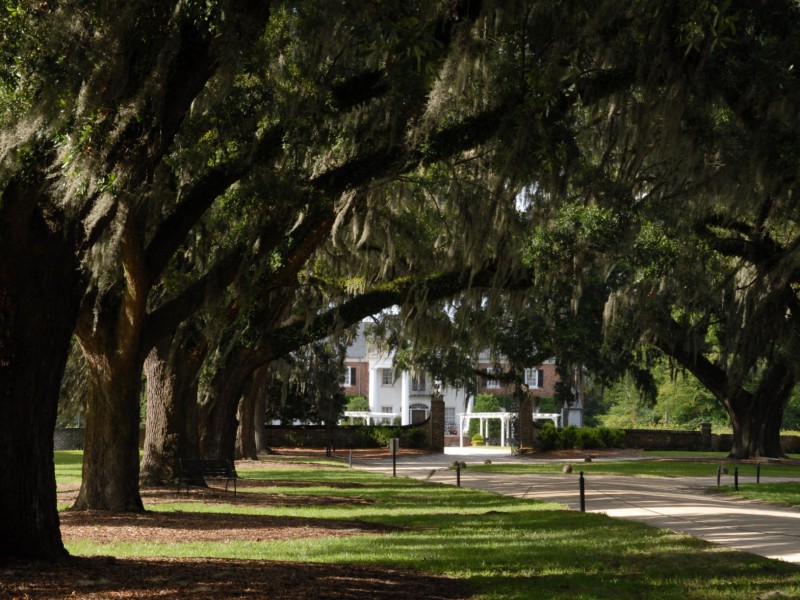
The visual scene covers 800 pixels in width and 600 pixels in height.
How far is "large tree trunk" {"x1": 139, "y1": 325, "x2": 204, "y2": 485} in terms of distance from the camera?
769 inches

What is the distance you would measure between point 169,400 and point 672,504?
9440 mm

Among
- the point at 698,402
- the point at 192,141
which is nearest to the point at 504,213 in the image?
the point at 192,141

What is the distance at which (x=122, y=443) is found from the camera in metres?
14.8

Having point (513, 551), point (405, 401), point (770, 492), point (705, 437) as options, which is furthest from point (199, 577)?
point (405, 401)

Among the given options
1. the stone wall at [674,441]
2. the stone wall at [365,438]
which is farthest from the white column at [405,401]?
the stone wall at [674,441]

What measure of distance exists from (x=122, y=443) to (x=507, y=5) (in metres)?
8.32

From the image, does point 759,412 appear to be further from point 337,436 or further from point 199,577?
point 199,577

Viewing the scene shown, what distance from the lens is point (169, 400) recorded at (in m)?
19.6

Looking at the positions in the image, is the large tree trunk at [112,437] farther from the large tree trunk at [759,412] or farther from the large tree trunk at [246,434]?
the large tree trunk at [759,412]

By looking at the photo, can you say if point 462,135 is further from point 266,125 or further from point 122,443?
point 122,443

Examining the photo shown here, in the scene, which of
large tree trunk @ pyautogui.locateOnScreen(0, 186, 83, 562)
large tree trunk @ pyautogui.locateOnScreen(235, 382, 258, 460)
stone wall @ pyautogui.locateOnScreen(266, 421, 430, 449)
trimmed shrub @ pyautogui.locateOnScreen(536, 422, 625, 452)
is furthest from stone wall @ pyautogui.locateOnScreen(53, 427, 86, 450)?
large tree trunk @ pyautogui.locateOnScreen(0, 186, 83, 562)

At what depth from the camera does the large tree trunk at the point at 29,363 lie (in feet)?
28.4

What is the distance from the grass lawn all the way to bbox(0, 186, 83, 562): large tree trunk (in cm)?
177

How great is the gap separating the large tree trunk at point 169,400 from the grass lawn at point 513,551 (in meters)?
2.39
